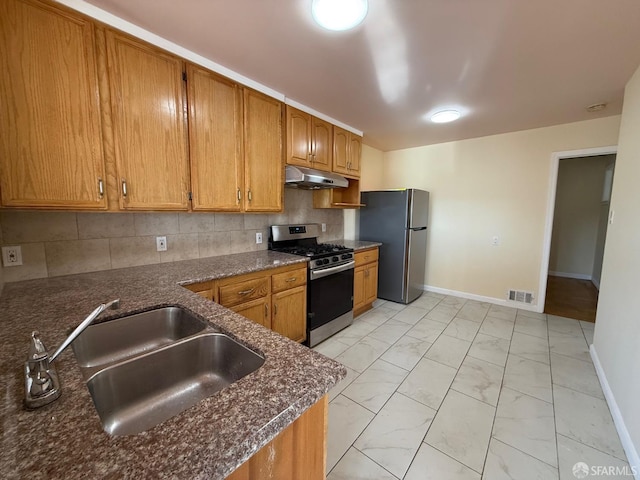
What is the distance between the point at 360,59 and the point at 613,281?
249cm

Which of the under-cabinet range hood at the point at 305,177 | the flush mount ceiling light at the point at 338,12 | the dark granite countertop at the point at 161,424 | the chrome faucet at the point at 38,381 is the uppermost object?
the flush mount ceiling light at the point at 338,12

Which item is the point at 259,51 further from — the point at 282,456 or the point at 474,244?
the point at 474,244

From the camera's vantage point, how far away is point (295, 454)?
2.16 feet

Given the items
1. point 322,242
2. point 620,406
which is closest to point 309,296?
point 322,242

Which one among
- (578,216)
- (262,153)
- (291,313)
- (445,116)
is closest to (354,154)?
(445,116)

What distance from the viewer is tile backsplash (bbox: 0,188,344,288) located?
149 cm

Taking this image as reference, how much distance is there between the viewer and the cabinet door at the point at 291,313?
2175 mm

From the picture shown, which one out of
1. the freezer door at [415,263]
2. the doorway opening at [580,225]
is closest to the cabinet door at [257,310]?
the freezer door at [415,263]

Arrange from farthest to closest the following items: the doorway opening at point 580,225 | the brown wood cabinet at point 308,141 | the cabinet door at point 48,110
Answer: the doorway opening at point 580,225, the brown wood cabinet at point 308,141, the cabinet door at point 48,110

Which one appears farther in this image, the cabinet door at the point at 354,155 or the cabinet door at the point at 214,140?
the cabinet door at the point at 354,155

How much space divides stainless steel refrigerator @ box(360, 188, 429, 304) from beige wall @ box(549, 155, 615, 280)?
10.8ft

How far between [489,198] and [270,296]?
3.31 m

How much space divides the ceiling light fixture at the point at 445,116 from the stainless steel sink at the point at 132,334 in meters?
2.92

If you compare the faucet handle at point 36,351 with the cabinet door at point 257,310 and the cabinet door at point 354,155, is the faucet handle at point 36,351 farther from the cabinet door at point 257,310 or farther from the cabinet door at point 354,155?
the cabinet door at point 354,155
